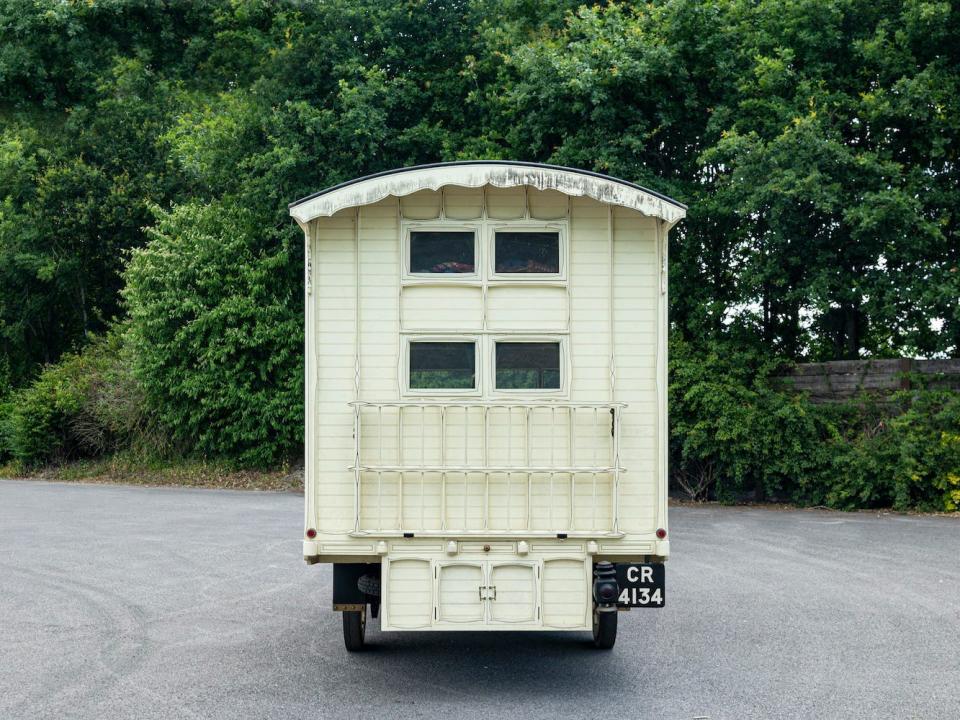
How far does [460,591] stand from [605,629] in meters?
1.46

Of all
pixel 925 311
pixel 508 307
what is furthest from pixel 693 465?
pixel 508 307

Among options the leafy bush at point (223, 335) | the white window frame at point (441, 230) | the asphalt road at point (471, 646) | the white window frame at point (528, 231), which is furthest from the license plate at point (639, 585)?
the leafy bush at point (223, 335)

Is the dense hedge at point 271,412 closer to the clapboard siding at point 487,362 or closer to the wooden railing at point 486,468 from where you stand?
the clapboard siding at point 487,362

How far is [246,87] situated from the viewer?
28.9 meters

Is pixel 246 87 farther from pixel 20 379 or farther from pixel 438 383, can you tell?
pixel 438 383

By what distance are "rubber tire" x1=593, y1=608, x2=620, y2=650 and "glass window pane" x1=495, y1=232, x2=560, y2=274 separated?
2477 mm

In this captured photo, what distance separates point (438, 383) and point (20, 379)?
25.7m

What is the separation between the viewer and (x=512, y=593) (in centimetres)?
660

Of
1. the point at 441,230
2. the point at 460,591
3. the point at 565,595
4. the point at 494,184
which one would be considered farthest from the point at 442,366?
the point at 565,595

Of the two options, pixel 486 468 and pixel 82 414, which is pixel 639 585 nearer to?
pixel 486 468

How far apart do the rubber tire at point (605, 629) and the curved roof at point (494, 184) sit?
2.82m

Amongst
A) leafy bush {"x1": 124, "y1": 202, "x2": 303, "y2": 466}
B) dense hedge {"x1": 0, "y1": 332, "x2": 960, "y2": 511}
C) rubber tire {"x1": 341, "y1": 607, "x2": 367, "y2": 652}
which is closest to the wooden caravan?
rubber tire {"x1": 341, "y1": 607, "x2": 367, "y2": 652}

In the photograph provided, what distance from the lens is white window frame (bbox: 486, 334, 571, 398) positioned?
6.89 metres

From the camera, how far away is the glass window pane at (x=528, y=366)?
6918mm
